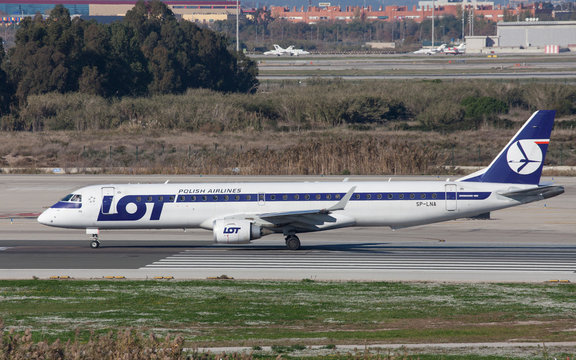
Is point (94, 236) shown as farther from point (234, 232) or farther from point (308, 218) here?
point (308, 218)

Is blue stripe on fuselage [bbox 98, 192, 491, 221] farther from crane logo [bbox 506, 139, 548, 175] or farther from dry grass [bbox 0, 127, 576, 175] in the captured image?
dry grass [bbox 0, 127, 576, 175]

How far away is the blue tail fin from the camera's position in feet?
127

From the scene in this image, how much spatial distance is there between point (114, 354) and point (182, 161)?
5895 centimetres

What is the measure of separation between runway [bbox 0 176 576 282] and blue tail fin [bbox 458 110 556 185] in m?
3.27

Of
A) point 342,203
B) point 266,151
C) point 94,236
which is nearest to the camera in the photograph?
point 342,203

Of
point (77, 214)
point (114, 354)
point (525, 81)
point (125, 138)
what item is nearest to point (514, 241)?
point (77, 214)

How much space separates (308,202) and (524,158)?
10.3 metres

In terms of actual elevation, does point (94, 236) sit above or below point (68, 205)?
below

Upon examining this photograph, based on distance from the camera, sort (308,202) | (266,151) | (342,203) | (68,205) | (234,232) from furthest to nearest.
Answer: (266,151) < (68,205) < (308,202) < (342,203) < (234,232)

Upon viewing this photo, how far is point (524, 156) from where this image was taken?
3878 cm

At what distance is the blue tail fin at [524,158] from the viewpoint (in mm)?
38562

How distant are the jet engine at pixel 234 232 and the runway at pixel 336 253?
2.71 feet

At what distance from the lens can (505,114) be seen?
100m

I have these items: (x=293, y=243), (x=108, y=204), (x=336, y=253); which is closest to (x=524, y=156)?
(x=336, y=253)
